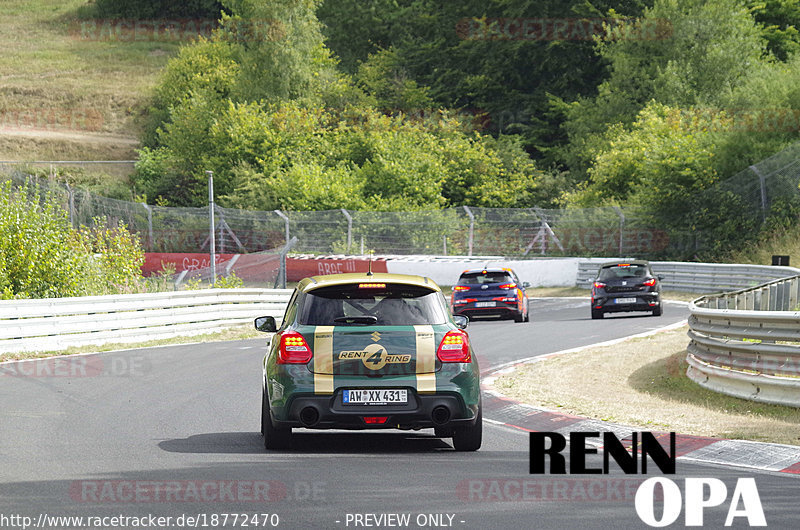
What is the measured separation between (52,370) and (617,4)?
A: 190 feet

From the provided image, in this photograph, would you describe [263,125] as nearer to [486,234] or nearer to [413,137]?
[413,137]

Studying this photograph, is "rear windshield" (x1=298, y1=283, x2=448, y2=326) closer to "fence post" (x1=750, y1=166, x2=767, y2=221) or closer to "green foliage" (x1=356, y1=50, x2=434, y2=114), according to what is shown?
"fence post" (x1=750, y1=166, x2=767, y2=221)

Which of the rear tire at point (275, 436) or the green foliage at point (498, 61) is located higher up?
the green foliage at point (498, 61)

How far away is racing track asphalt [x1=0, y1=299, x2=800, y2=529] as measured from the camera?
7.36 metres

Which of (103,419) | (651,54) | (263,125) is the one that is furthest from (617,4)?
(103,419)

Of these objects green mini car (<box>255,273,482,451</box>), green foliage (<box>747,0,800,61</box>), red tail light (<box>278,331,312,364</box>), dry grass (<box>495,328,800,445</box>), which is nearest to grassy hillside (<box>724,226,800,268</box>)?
dry grass (<box>495,328,800,445</box>)

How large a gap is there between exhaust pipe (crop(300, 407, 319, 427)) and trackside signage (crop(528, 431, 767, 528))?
69.9 inches

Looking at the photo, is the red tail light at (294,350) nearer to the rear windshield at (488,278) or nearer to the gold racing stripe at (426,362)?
the gold racing stripe at (426,362)

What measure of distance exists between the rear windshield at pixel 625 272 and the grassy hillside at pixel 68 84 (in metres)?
66.1

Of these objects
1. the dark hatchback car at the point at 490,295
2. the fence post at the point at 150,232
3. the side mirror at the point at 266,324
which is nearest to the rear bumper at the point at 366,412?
the side mirror at the point at 266,324

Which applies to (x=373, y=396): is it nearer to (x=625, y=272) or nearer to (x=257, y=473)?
(x=257, y=473)

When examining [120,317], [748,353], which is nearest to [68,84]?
[120,317]

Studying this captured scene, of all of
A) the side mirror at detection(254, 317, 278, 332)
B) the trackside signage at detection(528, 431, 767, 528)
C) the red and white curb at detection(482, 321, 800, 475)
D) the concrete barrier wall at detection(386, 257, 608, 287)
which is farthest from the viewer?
the concrete barrier wall at detection(386, 257, 608, 287)

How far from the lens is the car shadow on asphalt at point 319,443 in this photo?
32.4 feet
